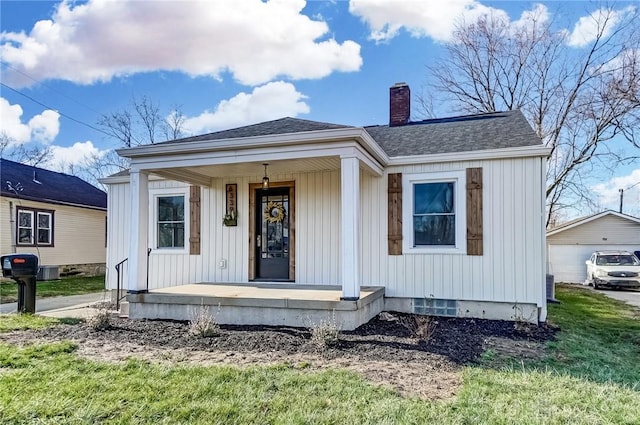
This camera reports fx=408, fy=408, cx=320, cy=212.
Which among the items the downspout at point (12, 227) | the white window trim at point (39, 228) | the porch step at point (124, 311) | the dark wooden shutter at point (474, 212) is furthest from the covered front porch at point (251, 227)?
the white window trim at point (39, 228)

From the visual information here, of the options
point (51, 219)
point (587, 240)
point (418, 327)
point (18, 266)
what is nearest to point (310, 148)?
point (418, 327)

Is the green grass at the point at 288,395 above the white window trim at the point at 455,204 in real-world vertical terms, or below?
below

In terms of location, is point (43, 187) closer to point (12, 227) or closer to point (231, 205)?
point (12, 227)

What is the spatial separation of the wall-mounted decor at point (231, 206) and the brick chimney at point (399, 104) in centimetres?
405

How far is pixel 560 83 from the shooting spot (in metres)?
16.0

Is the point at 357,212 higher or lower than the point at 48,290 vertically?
higher

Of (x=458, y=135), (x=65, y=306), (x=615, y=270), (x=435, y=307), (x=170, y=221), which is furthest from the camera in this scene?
(x=615, y=270)

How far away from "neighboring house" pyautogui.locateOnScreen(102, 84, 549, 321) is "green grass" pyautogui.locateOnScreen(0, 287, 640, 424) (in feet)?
7.24

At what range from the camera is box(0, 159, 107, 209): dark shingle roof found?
13.9 metres

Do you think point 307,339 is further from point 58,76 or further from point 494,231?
point 58,76

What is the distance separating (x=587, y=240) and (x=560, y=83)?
6.33 metres

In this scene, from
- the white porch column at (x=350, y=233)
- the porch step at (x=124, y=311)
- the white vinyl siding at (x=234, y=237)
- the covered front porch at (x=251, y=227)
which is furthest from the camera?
the white vinyl siding at (x=234, y=237)

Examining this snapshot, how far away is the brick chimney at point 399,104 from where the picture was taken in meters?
9.72

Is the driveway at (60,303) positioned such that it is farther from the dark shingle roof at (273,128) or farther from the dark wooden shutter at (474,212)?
the dark wooden shutter at (474,212)
